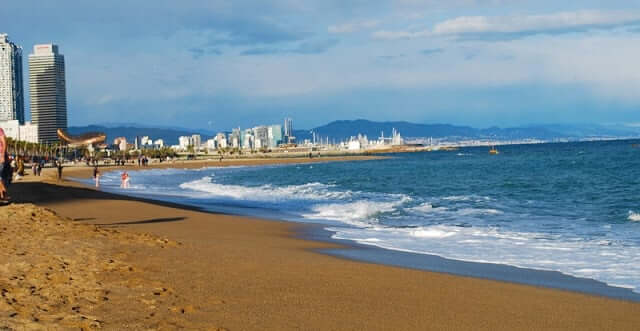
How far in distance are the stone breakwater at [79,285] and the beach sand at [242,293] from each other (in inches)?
0.5

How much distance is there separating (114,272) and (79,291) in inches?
51.2

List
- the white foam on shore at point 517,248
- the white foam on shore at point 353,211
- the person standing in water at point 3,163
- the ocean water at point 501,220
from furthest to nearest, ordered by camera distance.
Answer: the white foam on shore at point 353,211 < the person standing in water at point 3,163 < the ocean water at point 501,220 < the white foam on shore at point 517,248

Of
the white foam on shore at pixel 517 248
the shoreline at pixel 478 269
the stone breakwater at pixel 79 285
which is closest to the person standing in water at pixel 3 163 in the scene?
the stone breakwater at pixel 79 285

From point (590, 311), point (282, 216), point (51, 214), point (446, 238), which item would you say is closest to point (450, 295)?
point (590, 311)

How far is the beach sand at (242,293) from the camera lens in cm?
627

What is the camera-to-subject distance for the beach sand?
6.27 m

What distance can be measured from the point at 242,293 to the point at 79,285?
1.71 meters

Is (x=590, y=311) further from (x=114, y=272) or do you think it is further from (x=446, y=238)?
(x=446, y=238)

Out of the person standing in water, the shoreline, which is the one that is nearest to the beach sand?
the shoreline

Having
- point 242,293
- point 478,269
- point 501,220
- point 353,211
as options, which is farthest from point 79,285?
point 353,211

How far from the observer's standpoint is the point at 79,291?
22.9 feet

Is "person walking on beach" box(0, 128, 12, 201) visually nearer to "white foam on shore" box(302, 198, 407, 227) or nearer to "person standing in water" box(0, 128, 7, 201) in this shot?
"person standing in water" box(0, 128, 7, 201)

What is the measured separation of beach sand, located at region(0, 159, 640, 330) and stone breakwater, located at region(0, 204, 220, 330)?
0.05 feet

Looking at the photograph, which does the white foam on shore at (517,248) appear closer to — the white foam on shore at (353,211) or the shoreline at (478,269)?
the shoreline at (478,269)
